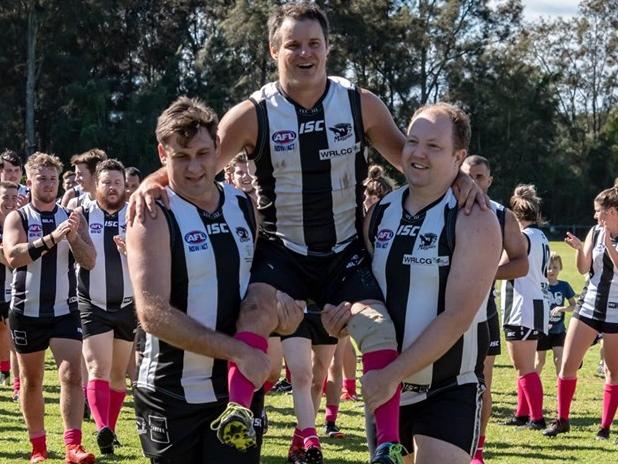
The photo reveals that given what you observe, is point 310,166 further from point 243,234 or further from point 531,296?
point 531,296

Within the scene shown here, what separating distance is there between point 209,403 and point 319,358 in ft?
12.7

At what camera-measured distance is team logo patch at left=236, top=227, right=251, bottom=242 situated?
15.2 ft

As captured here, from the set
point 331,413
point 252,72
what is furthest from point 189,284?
point 252,72

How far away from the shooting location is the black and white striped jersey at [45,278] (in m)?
8.03

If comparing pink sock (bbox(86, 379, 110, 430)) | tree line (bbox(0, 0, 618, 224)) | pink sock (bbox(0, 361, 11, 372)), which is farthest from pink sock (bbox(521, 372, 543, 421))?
tree line (bbox(0, 0, 618, 224))

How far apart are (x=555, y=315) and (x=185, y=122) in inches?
313

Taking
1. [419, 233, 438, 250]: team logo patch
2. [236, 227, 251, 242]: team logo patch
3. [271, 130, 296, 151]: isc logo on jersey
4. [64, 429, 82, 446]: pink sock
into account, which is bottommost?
[64, 429, 82, 446]: pink sock

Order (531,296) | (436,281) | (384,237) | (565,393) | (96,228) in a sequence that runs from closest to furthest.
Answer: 1. (436,281)
2. (384,237)
3. (96,228)
4. (565,393)
5. (531,296)

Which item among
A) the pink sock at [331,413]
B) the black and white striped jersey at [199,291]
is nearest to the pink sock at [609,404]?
the pink sock at [331,413]

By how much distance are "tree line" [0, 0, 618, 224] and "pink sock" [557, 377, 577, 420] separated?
32280mm

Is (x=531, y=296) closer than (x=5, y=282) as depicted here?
Yes

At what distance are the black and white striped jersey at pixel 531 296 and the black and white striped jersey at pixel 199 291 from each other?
5.36 meters

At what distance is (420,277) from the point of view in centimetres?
464

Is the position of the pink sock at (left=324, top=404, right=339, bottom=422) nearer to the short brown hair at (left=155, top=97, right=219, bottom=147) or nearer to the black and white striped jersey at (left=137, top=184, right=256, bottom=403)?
the black and white striped jersey at (left=137, top=184, right=256, bottom=403)
